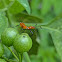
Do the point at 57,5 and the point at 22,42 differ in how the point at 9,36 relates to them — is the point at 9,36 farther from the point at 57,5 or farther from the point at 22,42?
the point at 57,5

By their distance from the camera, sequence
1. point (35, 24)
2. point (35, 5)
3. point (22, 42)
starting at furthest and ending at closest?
point (35, 5) < point (35, 24) < point (22, 42)

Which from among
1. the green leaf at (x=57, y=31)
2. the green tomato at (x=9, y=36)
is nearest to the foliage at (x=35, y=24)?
the green leaf at (x=57, y=31)

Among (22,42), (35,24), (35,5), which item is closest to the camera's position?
(22,42)

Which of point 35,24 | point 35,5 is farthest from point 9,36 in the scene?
point 35,5

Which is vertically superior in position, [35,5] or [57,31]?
[35,5]

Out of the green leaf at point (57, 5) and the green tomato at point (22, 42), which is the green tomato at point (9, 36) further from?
the green leaf at point (57, 5)

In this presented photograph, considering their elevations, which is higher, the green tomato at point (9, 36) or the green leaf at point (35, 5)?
the green tomato at point (9, 36)

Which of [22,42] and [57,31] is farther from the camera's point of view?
[57,31]

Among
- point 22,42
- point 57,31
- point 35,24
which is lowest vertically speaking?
point 57,31
